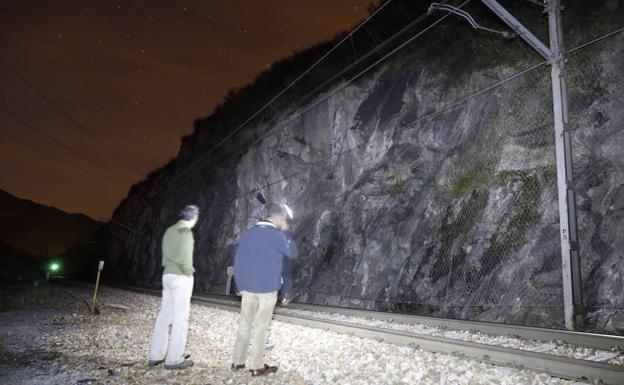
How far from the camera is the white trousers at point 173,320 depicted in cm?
529

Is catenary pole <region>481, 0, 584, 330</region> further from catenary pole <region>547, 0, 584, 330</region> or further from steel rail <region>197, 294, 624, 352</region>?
steel rail <region>197, 294, 624, 352</region>

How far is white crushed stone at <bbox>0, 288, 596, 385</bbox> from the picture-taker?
473 centimetres

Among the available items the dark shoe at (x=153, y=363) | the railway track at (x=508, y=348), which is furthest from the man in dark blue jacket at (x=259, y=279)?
the railway track at (x=508, y=348)

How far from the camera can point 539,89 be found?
43.1ft

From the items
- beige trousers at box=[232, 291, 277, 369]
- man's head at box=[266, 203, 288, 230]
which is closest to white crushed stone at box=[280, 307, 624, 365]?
beige trousers at box=[232, 291, 277, 369]

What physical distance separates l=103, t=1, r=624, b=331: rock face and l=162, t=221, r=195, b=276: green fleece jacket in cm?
808

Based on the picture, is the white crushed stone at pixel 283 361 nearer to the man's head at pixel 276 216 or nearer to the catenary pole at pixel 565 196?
the man's head at pixel 276 216

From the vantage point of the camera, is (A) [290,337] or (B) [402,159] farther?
(B) [402,159]

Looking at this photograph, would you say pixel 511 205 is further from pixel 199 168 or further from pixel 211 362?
pixel 199 168

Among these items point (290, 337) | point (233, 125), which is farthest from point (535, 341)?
point (233, 125)

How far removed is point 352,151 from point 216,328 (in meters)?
13.1

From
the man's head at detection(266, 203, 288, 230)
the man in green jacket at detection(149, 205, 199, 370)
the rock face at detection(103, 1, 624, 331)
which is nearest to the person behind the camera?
the man's head at detection(266, 203, 288, 230)

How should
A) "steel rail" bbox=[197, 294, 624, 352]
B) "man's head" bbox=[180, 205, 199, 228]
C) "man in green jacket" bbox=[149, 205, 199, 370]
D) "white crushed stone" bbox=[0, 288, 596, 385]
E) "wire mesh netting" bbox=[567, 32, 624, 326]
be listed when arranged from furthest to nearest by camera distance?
"wire mesh netting" bbox=[567, 32, 624, 326]
"steel rail" bbox=[197, 294, 624, 352]
"man's head" bbox=[180, 205, 199, 228]
"man in green jacket" bbox=[149, 205, 199, 370]
"white crushed stone" bbox=[0, 288, 596, 385]

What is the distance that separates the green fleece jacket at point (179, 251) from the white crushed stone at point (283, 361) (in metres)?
1.30
